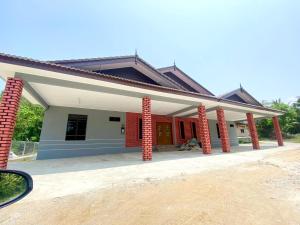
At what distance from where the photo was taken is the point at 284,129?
27.0 m

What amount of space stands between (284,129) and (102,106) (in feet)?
105

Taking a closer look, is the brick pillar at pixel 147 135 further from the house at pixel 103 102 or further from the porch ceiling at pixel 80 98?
the porch ceiling at pixel 80 98

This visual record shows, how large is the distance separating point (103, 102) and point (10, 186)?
7760 mm

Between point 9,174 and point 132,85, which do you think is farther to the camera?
point 132,85

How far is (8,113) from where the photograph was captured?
4.57 meters

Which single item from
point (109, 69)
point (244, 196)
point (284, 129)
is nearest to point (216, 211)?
point (244, 196)

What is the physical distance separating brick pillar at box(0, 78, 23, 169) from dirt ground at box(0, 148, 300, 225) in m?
2.81

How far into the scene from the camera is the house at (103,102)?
4.97 m

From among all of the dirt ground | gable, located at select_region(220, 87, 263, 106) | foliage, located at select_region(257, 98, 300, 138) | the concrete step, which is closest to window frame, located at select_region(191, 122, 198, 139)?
the concrete step

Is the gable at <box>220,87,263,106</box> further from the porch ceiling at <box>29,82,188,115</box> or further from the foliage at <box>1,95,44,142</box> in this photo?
the foliage at <box>1,95,44,142</box>

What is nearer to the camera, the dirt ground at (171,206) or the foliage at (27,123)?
the dirt ground at (171,206)

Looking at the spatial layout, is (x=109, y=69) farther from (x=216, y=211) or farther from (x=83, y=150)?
(x=216, y=211)

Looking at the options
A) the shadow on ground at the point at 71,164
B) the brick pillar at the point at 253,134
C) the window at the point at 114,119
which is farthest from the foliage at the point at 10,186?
the brick pillar at the point at 253,134

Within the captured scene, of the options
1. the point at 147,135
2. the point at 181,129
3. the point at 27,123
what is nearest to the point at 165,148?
the point at 181,129
